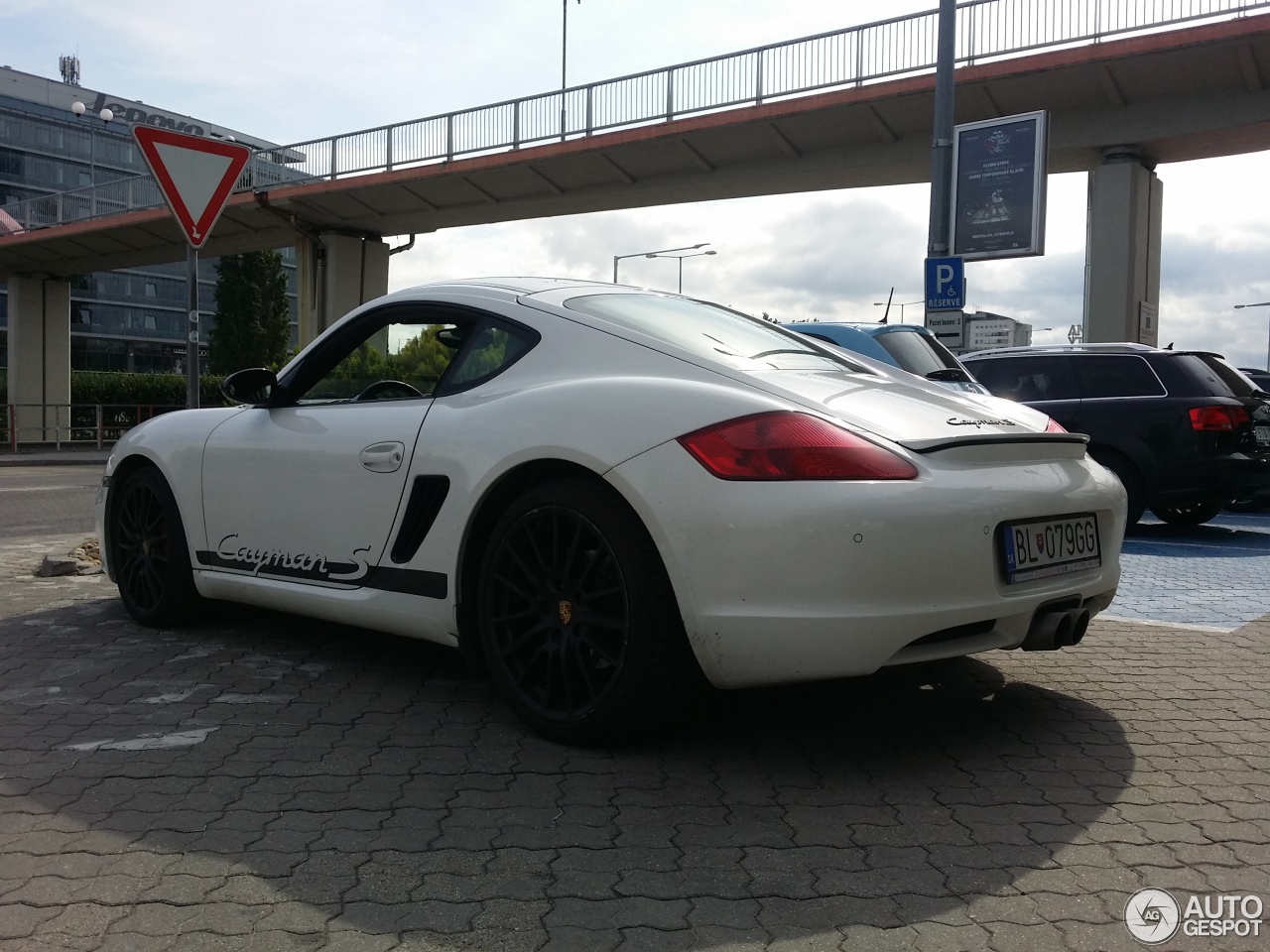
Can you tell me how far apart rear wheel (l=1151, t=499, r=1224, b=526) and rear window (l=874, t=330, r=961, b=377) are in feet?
7.06

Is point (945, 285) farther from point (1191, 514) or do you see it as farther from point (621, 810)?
point (621, 810)

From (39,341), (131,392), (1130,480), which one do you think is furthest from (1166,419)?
(131,392)

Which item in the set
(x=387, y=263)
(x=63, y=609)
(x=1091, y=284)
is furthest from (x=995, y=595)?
(x=387, y=263)

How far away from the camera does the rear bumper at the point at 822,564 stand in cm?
282

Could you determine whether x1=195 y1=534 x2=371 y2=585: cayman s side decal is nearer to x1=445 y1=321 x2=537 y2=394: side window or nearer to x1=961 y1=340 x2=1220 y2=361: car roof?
x1=445 y1=321 x2=537 y2=394: side window

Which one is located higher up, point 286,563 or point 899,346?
point 899,346

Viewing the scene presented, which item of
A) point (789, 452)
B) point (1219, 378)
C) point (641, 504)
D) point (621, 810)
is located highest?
point (1219, 378)

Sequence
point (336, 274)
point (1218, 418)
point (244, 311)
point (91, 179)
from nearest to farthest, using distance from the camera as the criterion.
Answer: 1. point (1218, 418)
2. point (336, 274)
3. point (244, 311)
4. point (91, 179)

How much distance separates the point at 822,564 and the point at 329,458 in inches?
76.8

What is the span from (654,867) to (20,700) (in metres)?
2.52

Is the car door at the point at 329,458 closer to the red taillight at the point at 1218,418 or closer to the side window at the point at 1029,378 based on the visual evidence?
the red taillight at the point at 1218,418

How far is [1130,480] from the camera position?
363 inches

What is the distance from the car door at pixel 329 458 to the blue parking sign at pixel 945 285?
29.8 ft

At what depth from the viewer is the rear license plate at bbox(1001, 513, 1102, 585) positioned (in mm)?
3080
